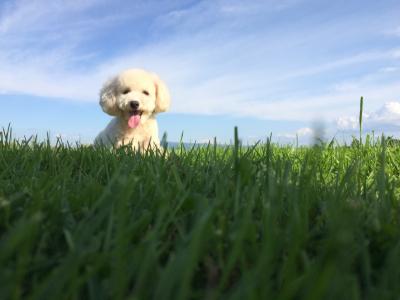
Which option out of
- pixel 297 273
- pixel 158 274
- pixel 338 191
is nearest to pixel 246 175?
pixel 338 191

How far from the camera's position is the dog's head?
250 inches

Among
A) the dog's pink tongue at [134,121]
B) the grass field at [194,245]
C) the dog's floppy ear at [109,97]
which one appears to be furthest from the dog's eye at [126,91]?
the grass field at [194,245]

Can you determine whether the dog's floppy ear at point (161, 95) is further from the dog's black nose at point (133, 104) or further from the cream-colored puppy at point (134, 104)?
the dog's black nose at point (133, 104)

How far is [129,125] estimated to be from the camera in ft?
20.4

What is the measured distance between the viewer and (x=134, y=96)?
252 inches

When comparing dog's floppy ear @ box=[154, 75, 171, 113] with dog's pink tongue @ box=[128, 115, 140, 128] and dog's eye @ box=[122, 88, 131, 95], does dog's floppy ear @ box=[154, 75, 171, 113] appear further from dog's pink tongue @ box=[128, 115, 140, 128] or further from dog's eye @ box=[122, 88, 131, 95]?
dog's pink tongue @ box=[128, 115, 140, 128]

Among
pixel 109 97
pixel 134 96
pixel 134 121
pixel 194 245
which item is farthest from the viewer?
pixel 109 97

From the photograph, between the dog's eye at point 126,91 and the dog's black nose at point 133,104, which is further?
the dog's eye at point 126,91

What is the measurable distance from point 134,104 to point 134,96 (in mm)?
153

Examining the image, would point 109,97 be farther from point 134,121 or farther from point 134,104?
point 134,121

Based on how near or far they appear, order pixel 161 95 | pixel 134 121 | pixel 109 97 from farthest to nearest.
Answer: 1. pixel 161 95
2. pixel 109 97
3. pixel 134 121

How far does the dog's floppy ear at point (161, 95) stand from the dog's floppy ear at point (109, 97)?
23.2 inches

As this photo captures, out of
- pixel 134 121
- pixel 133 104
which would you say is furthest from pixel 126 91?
pixel 134 121

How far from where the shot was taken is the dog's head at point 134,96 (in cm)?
636
